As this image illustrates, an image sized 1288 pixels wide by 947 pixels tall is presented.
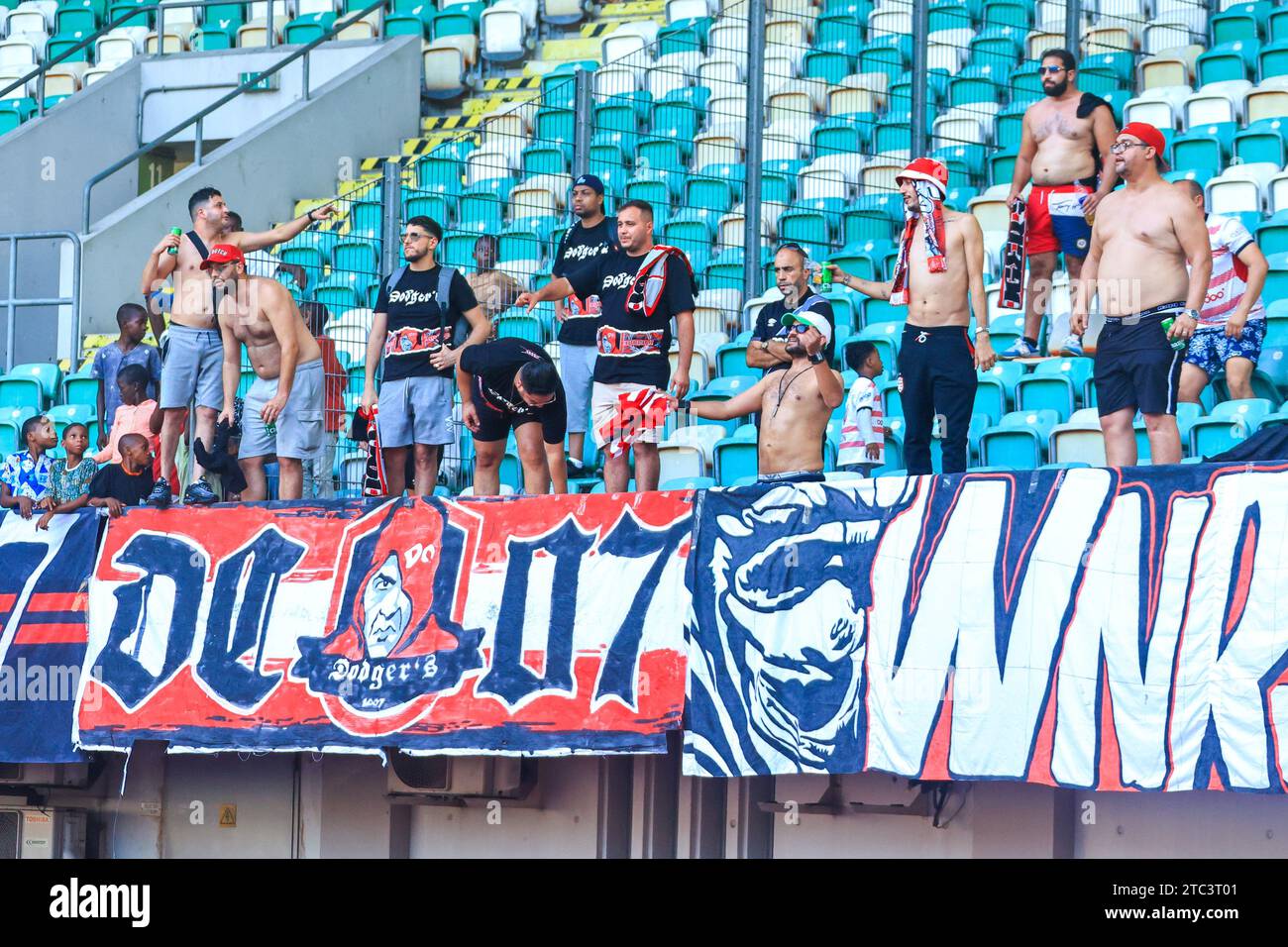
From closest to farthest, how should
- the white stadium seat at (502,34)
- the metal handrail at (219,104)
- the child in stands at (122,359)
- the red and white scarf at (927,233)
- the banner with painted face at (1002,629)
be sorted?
the banner with painted face at (1002,629)
the red and white scarf at (927,233)
the child in stands at (122,359)
the metal handrail at (219,104)
the white stadium seat at (502,34)

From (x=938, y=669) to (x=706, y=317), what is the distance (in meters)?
5.93

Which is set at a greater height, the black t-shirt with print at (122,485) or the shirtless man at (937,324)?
the shirtless man at (937,324)

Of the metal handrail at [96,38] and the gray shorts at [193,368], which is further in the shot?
the metal handrail at [96,38]

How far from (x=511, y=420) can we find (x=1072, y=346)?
326 cm

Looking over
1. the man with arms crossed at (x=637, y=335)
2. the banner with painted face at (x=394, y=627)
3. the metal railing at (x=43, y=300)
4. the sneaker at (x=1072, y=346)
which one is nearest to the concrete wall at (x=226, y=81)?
the metal railing at (x=43, y=300)

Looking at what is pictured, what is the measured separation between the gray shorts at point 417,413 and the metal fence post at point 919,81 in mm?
4940

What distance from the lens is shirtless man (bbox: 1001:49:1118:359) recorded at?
41.2ft

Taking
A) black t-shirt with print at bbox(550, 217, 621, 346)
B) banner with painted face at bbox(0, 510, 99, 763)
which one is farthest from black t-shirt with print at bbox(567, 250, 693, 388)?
banner with painted face at bbox(0, 510, 99, 763)

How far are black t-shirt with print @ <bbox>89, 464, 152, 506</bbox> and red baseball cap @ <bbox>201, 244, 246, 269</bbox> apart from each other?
1.28m

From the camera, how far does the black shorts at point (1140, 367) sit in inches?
396

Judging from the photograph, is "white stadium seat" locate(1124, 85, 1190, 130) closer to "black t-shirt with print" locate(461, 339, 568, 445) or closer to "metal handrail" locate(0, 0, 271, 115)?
"black t-shirt with print" locate(461, 339, 568, 445)

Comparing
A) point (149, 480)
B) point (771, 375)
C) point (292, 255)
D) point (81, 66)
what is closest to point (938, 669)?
point (771, 375)

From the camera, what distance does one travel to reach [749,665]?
10445 millimetres

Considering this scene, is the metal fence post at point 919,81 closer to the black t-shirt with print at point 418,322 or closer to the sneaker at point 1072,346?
the sneaker at point 1072,346
